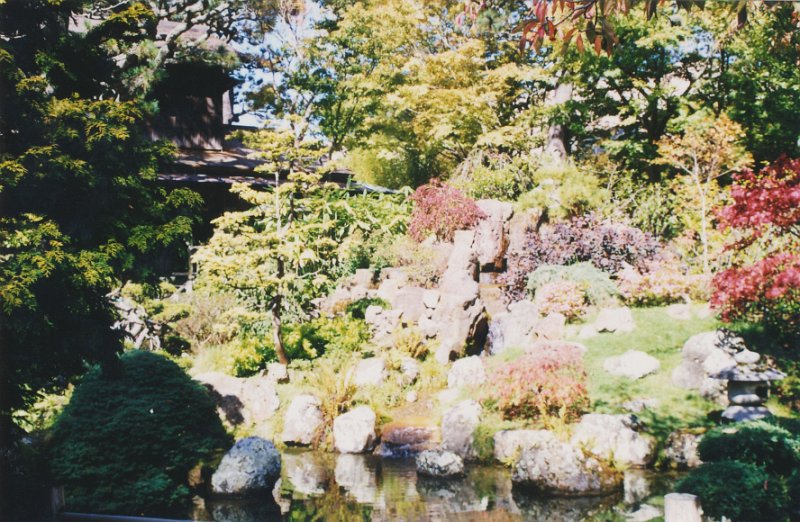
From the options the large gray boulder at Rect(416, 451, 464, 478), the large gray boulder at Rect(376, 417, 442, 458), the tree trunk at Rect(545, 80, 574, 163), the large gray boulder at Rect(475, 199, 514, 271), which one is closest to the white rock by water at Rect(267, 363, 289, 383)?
the large gray boulder at Rect(376, 417, 442, 458)

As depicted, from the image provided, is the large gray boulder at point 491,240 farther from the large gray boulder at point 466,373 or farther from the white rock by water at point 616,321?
the large gray boulder at point 466,373

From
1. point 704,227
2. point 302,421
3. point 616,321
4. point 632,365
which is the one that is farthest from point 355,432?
point 704,227

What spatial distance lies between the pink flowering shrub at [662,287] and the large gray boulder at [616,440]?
4225 millimetres

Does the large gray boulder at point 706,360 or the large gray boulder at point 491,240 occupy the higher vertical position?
the large gray boulder at point 491,240

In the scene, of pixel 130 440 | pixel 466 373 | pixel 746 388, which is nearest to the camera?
pixel 130 440

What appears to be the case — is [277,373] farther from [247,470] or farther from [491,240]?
[491,240]

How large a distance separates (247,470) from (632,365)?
5.73 m

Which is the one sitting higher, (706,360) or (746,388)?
(706,360)

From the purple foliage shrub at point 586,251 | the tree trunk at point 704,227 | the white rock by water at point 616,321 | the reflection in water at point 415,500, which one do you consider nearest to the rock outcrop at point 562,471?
the reflection in water at point 415,500

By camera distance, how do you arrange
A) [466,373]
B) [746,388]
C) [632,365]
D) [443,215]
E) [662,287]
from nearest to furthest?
[746,388] → [632,365] → [466,373] → [662,287] → [443,215]

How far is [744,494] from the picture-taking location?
17.7ft

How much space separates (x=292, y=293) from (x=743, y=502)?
350 inches

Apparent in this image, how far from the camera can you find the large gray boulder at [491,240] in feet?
48.0

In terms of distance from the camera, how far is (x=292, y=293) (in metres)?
12.7
